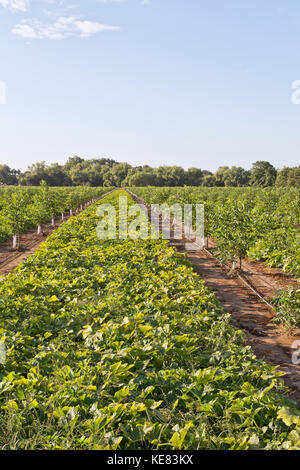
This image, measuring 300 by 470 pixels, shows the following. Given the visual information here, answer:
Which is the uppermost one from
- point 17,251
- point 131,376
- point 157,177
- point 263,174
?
point 157,177

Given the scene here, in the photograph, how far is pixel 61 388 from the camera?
2.91 m

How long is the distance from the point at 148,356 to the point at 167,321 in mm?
808

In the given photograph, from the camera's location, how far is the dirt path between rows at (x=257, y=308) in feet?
19.8

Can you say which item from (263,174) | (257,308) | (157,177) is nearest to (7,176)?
(157,177)

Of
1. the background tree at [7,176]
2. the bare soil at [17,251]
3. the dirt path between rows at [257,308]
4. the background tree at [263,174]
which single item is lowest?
the dirt path between rows at [257,308]

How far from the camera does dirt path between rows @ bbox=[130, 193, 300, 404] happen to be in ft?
19.8

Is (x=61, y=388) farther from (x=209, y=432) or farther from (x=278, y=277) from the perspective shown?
(x=278, y=277)

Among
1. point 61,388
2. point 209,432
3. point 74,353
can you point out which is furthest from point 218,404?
point 74,353

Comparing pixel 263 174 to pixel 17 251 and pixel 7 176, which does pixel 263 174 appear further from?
pixel 7 176

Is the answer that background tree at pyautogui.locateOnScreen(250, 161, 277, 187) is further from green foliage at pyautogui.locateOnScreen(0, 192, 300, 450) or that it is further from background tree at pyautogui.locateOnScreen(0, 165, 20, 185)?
background tree at pyautogui.locateOnScreen(0, 165, 20, 185)

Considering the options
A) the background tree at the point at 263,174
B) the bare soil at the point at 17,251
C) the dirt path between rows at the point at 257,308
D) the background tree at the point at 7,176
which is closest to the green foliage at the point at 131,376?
the dirt path between rows at the point at 257,308

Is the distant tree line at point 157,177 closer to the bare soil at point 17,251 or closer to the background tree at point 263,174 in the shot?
the background tree at point 263,174

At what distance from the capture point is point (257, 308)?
28.2 ft

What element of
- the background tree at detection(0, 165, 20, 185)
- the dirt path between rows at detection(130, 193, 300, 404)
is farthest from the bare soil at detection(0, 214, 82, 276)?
the background tree at detection(0, 165, 20, 185)
